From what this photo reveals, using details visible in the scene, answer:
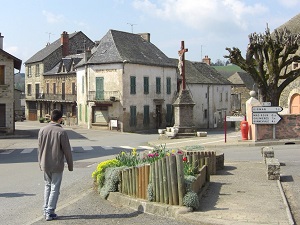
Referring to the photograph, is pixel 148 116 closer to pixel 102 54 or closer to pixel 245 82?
pixel 102 54

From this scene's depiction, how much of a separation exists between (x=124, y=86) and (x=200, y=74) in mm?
14083

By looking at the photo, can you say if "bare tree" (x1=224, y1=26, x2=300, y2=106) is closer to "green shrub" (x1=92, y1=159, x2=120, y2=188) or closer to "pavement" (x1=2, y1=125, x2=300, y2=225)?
"pavement" (x1=2, y1=125, x2=300, y2=225)

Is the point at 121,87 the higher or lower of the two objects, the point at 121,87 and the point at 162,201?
the higher

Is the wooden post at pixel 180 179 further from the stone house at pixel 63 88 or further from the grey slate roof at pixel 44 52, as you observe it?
the grey slate roof at pixel 44 52

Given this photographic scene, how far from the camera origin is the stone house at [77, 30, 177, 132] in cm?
4075

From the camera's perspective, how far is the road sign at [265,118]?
819 inches

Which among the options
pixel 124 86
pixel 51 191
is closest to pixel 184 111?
pixel 124 86

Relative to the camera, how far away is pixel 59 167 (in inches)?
293

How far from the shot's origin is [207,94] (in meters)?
51.1

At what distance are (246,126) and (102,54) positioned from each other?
2352 centimetres

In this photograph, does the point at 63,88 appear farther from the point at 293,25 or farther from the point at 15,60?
the point at 293,25

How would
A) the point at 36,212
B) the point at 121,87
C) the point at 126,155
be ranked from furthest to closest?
the point at 121,87 → the point at 126,155 → the point at 36,212

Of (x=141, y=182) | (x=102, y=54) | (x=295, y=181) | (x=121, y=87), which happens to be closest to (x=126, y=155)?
(x=141, y=182)

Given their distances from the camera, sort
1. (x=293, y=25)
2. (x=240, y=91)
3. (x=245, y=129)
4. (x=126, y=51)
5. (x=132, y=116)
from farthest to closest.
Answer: (x=240, y=91), (x=126, y=51), (x=132, y=116), (x=293, y=25), (x=245, y=129)
